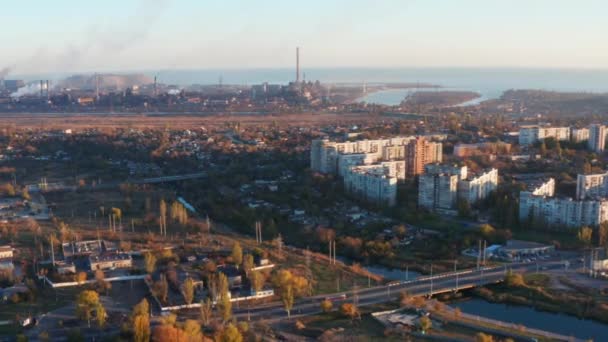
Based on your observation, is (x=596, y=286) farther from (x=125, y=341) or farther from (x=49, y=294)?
(x=49, y=294)

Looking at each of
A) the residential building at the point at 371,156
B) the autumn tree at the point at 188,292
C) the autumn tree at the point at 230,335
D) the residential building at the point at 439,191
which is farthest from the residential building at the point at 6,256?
the residential building at the point at 371,156

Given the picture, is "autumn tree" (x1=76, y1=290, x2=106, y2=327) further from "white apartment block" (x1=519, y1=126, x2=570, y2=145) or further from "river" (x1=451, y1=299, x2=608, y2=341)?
"white apartment block" (x1=519, y1=126, x2=570, y2=145)

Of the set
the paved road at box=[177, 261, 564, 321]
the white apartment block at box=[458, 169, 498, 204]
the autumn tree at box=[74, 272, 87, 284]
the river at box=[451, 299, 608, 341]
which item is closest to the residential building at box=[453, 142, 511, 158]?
the white apartment block at box=[458, 169, 498, 204]

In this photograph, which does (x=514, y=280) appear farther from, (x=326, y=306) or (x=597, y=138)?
(x=597, y=138)

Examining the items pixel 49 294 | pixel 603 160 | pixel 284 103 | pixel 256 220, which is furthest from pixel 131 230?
pixel 284 103

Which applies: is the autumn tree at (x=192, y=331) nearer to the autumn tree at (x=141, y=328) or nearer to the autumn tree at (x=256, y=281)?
the autumn tree at (x=141, y=328)

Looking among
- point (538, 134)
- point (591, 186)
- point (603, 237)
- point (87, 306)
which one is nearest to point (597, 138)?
point (538, 134)

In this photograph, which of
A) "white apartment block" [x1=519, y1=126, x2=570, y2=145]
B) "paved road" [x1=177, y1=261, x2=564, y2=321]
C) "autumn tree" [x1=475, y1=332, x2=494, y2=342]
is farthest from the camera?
"white apartment block" [x1=519, y1=126, x2=570, y2=145]
